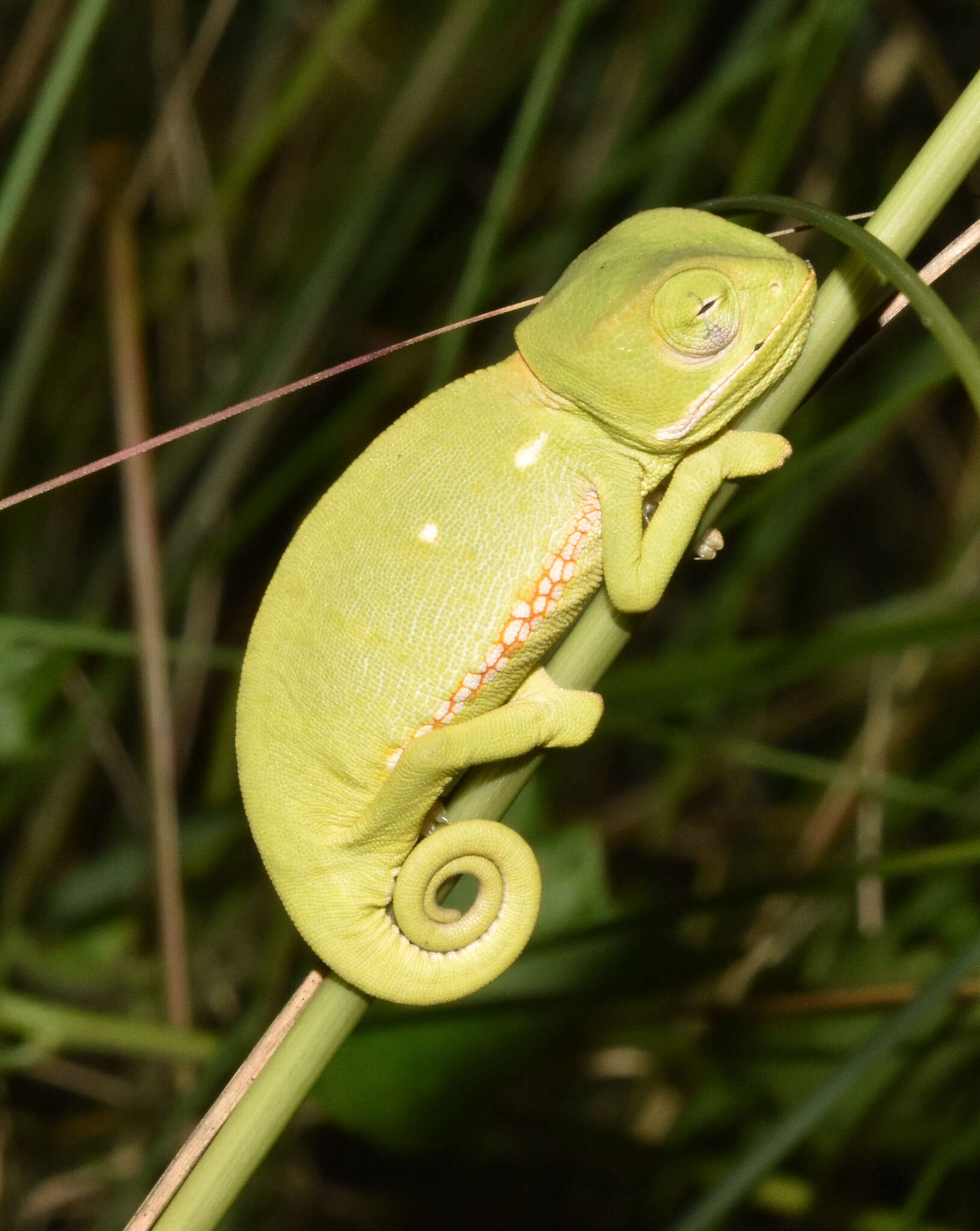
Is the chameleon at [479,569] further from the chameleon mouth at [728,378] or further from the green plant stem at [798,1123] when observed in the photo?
the green plant stem at [798,1123]

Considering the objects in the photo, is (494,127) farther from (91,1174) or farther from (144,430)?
(91,1174)

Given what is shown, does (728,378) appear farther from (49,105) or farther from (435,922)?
(49,105)

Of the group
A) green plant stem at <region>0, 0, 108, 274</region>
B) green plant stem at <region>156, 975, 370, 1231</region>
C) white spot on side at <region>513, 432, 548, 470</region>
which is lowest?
green plant stem at <region>156, 975, 370, 1231</region>

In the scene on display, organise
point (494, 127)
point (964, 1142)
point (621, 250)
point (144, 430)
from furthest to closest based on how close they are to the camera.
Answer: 1. point (494, 127)
2. point (144, 430)
3. point (964, 1142)
4. point (621, 250)

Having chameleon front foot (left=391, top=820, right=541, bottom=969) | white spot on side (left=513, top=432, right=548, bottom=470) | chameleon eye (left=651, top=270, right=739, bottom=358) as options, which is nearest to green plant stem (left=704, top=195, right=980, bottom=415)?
chameleon eye (left=651, top=270, right=739, bottom=358)

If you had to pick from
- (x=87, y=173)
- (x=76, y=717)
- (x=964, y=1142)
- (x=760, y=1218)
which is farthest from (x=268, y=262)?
(x=760, y=1218)

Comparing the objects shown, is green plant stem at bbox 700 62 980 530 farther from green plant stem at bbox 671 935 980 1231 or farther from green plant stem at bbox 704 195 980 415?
green plant stem at bbox 671 935 980 1231

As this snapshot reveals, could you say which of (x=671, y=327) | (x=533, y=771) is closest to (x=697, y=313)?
(x=671, y=327)

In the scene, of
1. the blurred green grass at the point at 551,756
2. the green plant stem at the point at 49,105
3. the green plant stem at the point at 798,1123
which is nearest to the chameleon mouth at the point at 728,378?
the blurred green grass at the point at 551,756
